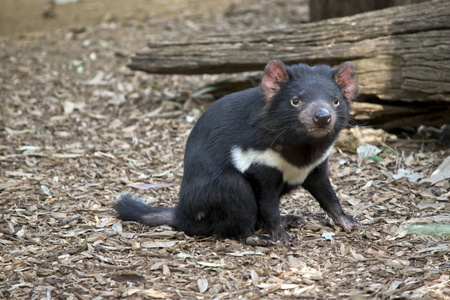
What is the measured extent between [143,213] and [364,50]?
8.88 ft

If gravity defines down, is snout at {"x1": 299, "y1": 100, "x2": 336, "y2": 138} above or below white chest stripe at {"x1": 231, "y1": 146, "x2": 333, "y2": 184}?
above

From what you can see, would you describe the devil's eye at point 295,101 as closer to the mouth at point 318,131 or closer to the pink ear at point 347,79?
the mouth at point 318,131

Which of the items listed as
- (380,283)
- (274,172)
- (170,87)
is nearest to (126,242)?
(274,172)

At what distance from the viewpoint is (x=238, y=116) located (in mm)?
3836

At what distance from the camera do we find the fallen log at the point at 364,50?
16.4 ft

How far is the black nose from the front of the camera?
3395 millimetres

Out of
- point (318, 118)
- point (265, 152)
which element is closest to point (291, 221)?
point (265, 152)

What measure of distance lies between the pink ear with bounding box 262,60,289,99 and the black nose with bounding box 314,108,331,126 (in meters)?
0.37

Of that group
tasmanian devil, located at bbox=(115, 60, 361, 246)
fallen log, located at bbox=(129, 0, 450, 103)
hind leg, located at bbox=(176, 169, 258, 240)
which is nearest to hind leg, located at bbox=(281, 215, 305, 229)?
tasmanian devil, located at bbox=(115, 60, 361, 246)

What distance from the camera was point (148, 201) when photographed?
185 inches

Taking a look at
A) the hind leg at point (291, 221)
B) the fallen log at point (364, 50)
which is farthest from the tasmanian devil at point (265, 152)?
the fallen log at point (364, 50)

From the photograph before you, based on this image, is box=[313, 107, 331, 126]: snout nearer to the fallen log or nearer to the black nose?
the black nose

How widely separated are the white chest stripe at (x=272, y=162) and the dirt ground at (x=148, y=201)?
1.57ft

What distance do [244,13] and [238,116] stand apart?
5805 millimetres
